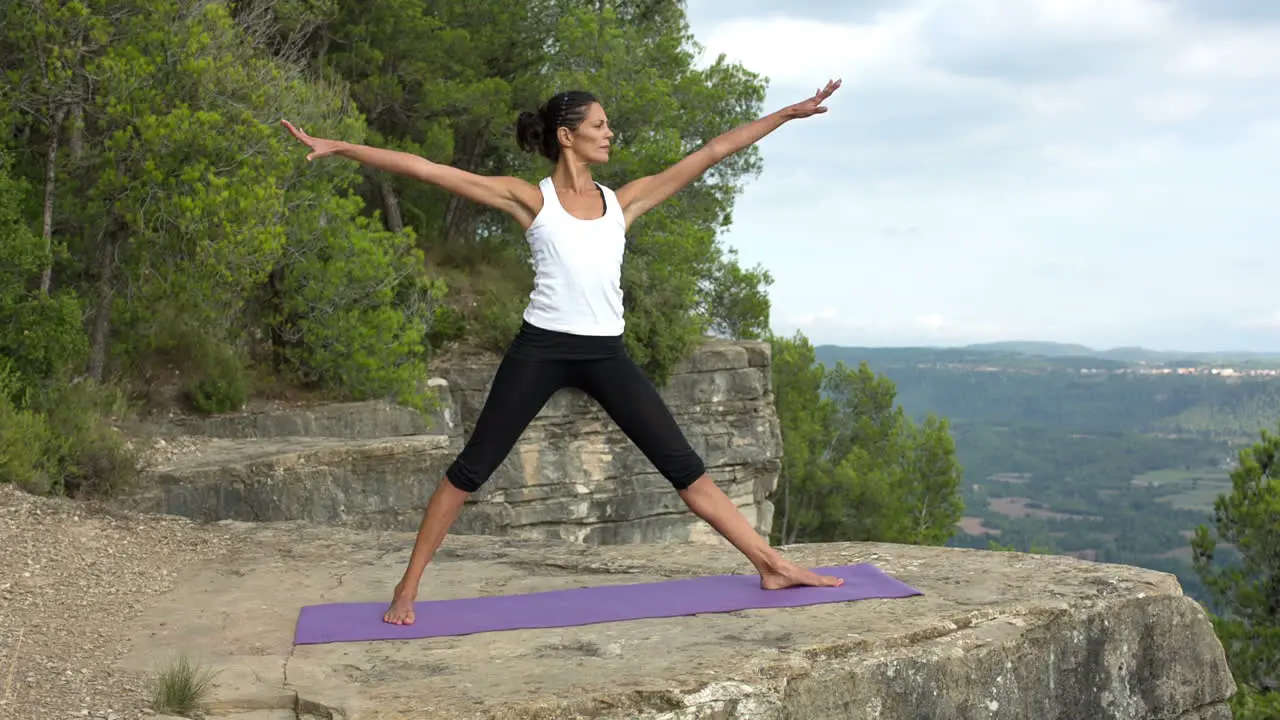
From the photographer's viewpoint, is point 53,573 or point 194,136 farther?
point 194,136

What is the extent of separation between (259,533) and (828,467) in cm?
4053

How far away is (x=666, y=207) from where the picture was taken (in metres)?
30.8

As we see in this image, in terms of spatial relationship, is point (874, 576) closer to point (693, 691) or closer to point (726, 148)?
point (693, 691)

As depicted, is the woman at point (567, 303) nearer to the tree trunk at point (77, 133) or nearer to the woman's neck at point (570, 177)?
the woman's neck at point (570, 177)

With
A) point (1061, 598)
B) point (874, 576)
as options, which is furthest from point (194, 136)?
point (1061, 598)

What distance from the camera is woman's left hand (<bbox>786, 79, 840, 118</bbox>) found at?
18.9ft

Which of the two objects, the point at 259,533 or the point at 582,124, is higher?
the point at 582,124

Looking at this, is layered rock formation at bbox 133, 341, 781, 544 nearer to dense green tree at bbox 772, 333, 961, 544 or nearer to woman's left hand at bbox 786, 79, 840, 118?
woman's left hand at bbox 786, 79, 840, 118

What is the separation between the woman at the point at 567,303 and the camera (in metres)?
5.38

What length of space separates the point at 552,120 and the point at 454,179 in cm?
55

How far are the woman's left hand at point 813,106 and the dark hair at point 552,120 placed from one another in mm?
1013

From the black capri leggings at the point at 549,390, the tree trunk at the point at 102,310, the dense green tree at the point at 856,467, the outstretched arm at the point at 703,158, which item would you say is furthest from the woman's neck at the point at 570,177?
the dense green tree at the point at 856,467

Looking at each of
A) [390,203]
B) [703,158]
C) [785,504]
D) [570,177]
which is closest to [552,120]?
[570,177]

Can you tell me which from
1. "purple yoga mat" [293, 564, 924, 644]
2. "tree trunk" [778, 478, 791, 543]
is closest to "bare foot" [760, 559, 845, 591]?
"purple yoga mat" [293, 564, 924, 644]
